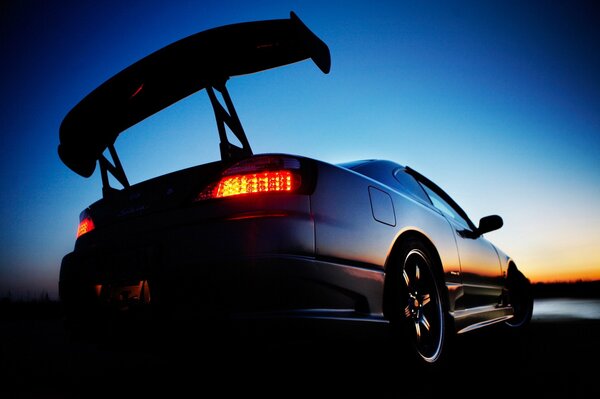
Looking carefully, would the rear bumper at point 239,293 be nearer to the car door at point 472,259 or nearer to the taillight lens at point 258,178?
the taillight lens at point 258,178

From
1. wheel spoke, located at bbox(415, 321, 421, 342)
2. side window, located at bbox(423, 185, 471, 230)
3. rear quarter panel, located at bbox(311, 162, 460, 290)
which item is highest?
side window, located at bbox(423, 185, 471, 230)

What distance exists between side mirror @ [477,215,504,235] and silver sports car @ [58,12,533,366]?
1.03m

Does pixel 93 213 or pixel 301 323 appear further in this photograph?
pixel 93 213

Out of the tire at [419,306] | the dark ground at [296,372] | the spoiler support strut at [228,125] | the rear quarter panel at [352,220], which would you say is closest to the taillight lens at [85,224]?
the dark ground at [296,372]

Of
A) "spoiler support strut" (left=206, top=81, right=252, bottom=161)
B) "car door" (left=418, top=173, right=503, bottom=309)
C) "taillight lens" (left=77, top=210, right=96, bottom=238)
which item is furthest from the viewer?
"car door" (left=418, top=173, right=503, bottom=309)

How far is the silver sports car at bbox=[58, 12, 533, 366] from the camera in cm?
144

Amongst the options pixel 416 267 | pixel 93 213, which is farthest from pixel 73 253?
pixel 416 267

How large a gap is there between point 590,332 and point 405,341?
2.68m

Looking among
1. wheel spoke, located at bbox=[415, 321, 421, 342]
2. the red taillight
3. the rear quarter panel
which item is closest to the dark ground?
wheel spoke, located at bbox=[415, 321, 421, 342]

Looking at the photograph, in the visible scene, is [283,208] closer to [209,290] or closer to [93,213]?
[209,290]

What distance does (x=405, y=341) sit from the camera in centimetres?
193

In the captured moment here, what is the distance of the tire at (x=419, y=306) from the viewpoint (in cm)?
195

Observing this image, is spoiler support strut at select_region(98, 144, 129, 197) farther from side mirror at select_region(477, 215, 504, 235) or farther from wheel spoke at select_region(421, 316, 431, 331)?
side mirror at select_region(477, 215, 504, 235)

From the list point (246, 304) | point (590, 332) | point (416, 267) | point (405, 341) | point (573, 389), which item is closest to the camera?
point (246, 304)
